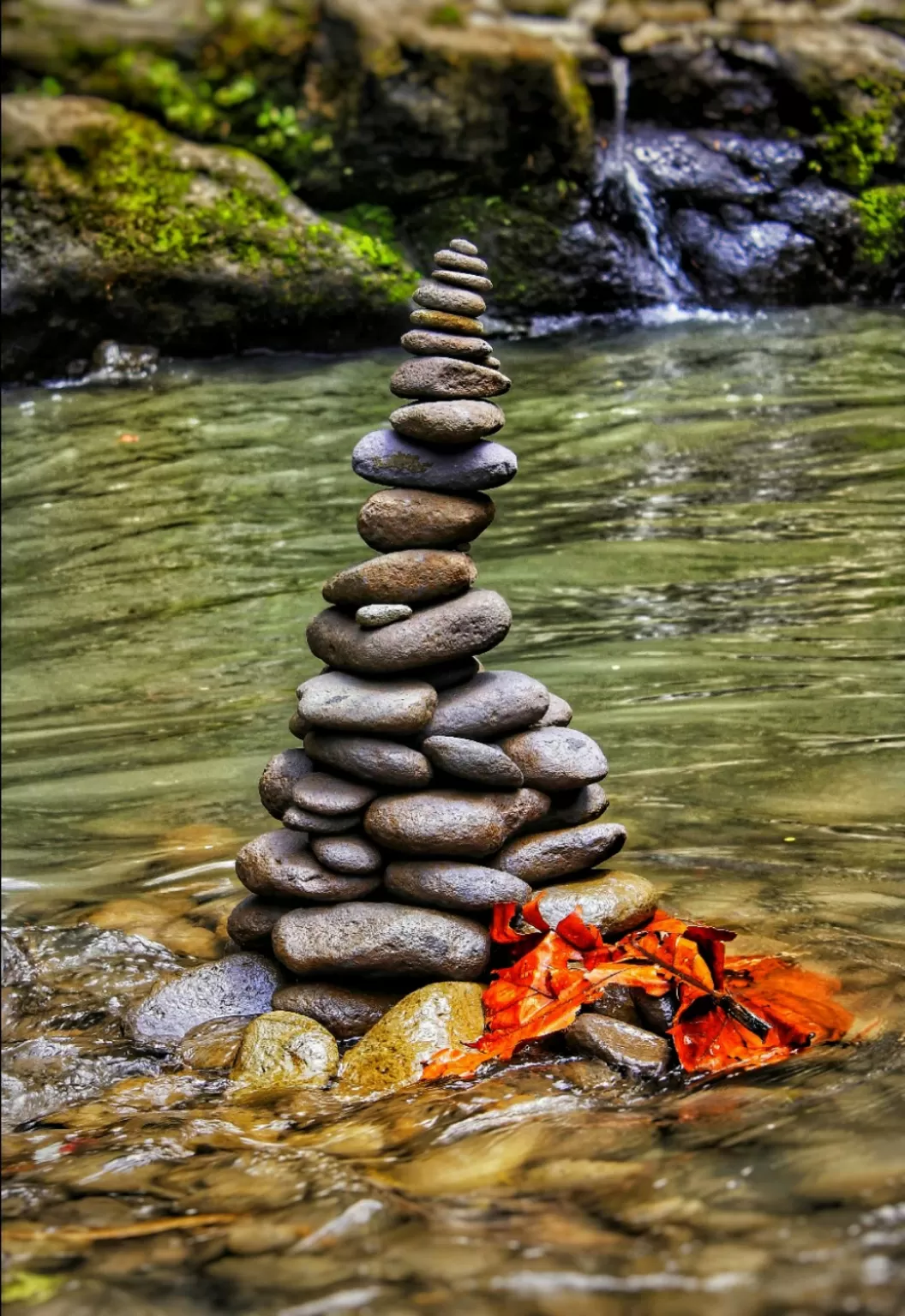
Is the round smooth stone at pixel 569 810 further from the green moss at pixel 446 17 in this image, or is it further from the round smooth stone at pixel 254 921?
the green moss at pixel 446 17

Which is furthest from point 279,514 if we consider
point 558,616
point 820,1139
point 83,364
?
point 820,1139

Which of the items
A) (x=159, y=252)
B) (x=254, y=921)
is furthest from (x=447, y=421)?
(x=159, y=252)

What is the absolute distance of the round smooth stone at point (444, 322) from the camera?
3742 mm

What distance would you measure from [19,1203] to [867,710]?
12.0 ft

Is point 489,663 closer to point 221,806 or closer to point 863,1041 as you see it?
point 221,806

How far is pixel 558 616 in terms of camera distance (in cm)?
662

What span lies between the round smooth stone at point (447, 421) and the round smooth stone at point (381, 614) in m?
0.46

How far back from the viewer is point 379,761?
359 centimetres

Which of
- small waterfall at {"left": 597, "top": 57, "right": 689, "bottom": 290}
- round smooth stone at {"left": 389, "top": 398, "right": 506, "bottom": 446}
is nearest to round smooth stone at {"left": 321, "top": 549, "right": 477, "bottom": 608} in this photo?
round smooth stone at {"left": 389, "top": 398, "right": 506, "bottom": 446}

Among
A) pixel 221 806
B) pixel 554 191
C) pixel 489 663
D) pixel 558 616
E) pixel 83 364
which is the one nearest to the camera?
pixel 221 806

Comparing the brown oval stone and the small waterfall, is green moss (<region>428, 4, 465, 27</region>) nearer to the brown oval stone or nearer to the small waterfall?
the small waterfall

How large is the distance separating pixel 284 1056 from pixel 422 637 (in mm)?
1098

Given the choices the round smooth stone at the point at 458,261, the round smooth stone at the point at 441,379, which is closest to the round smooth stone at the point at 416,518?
the round smooth stone at the point at 441,379

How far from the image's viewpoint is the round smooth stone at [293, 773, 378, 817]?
11.9 feet
